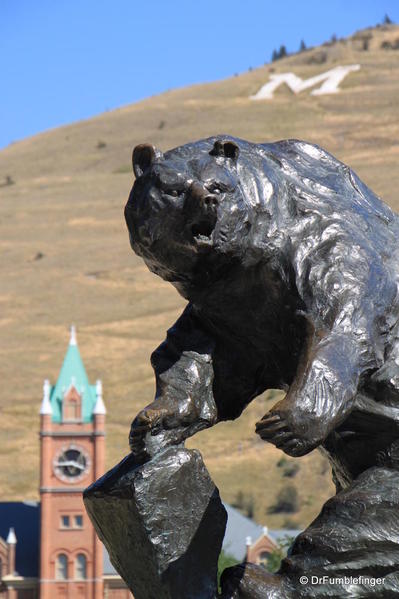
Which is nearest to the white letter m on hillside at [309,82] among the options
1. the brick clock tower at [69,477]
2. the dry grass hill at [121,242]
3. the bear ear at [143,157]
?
the dry grass hill at [121,242]

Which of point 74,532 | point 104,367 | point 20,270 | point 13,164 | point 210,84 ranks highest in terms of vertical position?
point 210,84

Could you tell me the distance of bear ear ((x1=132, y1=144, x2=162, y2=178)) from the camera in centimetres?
546

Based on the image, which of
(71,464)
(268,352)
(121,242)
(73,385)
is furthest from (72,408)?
(268,352)

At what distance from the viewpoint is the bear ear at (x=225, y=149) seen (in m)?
5.45

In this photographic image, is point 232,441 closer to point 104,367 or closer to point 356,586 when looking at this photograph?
point 104,367

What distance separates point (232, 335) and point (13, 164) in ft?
468

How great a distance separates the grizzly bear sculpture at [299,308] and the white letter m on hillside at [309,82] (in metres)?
146

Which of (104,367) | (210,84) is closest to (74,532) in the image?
(104,367)

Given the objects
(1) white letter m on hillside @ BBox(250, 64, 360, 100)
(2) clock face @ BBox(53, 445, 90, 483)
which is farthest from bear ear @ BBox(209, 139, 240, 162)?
(1) white letter m on hillside @ BBox(250, 64, 360, 100)

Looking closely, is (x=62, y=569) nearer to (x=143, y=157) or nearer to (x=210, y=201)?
(x=143, y=157)

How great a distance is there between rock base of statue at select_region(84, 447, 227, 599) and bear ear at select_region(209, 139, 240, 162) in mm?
975

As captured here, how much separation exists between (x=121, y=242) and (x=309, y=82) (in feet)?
131

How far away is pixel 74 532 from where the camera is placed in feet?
251

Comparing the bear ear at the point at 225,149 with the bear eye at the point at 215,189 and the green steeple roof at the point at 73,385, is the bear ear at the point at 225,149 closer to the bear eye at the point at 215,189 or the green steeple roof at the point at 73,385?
the bear eye at the point at 215,189
